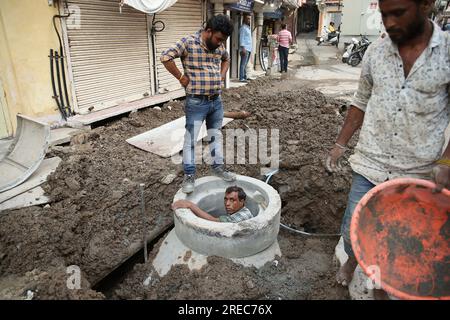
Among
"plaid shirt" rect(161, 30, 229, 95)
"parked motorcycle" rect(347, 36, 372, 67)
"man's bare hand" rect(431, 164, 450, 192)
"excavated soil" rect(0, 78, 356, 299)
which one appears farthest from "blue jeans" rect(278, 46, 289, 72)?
"man's bare hand" rect(431, 164, 450, 192)

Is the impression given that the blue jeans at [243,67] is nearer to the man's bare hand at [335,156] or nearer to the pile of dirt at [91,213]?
the pile of dirt at [91,213]

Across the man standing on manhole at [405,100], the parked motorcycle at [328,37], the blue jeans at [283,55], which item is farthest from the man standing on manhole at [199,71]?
the parked motorcycle at [328,37]

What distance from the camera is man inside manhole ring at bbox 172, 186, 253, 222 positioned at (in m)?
3.50

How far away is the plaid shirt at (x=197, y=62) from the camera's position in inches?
137

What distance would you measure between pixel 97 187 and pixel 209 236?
164cm

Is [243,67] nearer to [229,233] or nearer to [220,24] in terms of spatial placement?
[220,24]

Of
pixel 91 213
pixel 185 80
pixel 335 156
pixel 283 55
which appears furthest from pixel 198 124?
pixel 283 55

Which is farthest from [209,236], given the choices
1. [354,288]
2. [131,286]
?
[354,288]

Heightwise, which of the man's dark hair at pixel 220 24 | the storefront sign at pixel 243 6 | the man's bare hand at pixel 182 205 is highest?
the storefront sign at pixel 243 6

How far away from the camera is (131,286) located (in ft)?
11.4

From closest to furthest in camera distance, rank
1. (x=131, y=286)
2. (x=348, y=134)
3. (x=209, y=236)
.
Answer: (x=348, y=134)
(x=209, y=236)
(x=131, y=286)

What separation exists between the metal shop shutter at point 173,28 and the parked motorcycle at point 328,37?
20.3 metres

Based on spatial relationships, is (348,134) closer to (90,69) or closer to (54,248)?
(54,248)

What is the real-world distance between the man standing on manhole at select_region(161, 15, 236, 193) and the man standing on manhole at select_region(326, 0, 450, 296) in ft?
5.66
